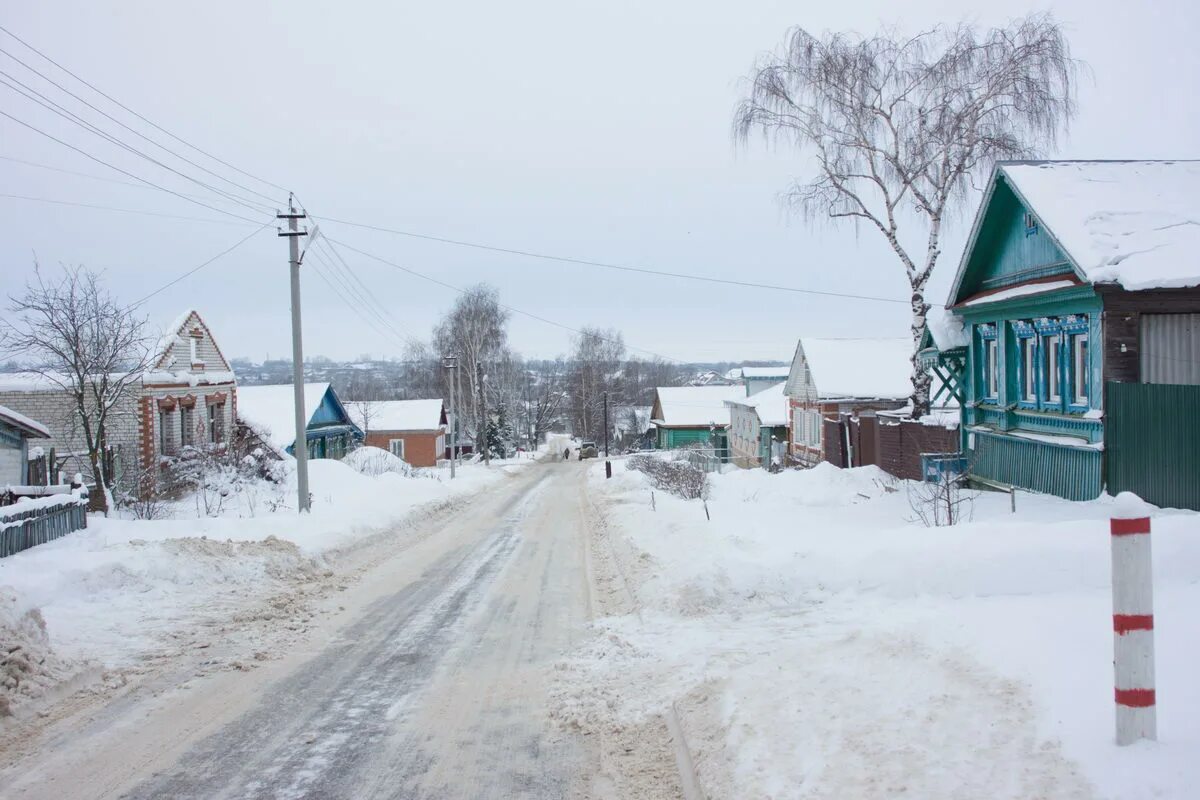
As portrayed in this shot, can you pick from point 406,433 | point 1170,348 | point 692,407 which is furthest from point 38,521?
point 692,407

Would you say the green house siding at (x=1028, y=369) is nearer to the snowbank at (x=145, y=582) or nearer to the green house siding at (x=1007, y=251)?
the green house siding at (x=1007, y=251)

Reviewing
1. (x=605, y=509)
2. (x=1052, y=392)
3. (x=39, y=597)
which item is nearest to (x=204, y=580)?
(x=39, y=597)

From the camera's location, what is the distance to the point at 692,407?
71750mm

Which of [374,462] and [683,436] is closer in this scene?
[374,462]

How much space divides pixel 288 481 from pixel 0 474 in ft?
27.6

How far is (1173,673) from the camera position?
436 cm

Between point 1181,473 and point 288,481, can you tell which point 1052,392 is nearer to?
point 1181,473

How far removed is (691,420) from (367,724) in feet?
210

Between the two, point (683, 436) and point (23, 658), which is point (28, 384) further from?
point (683, 436)

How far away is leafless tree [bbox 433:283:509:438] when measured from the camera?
63.0 metres

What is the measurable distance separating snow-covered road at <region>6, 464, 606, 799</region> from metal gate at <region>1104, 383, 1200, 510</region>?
7.44 metres

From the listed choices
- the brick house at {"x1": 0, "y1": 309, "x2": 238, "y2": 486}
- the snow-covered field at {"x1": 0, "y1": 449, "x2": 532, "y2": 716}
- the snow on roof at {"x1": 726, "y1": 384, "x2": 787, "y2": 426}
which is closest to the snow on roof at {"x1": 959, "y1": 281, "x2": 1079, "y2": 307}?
the snow-covered field at {"x1": 0, "y1": 449, "x2": 532, "y2": 716}

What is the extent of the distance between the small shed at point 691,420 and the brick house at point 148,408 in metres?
41.0

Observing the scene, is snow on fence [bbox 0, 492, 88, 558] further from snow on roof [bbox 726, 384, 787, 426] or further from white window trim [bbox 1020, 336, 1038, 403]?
snow on roof [bbox 726, 384, 787, 426]
